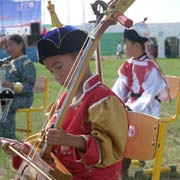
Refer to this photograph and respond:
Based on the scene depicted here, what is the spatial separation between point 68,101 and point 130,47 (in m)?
2.39

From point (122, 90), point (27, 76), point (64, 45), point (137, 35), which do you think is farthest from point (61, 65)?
point (27, 76)

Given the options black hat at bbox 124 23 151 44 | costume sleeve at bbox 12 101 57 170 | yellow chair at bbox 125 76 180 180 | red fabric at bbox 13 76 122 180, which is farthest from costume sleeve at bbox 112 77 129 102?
red fabric at bbox 13 76 122 180

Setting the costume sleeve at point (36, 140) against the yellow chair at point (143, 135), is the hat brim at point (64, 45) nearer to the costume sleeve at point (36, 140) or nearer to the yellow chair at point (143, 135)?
the costume sleeve at point (36, 140)

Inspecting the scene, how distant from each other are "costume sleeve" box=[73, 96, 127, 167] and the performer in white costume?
6.88 ft

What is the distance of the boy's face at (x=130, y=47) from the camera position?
4427mm

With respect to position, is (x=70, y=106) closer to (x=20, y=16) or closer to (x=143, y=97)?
(x=143, y=97)

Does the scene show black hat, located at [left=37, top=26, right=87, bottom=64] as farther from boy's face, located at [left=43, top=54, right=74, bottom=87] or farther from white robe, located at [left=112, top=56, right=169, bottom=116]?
white robe, located at [left=112, top=56, right=169, bottom=116]

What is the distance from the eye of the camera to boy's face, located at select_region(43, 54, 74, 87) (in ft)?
7.45

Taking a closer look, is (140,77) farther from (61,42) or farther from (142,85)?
(61,42)

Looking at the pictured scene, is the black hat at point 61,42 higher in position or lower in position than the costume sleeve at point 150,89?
higher

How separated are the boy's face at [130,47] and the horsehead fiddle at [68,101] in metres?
2.23

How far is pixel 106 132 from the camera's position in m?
2.20

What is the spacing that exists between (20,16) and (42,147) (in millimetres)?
27529

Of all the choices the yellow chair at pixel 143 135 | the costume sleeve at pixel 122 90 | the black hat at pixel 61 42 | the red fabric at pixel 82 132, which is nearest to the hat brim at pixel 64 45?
the black hat at pixel 61 42
